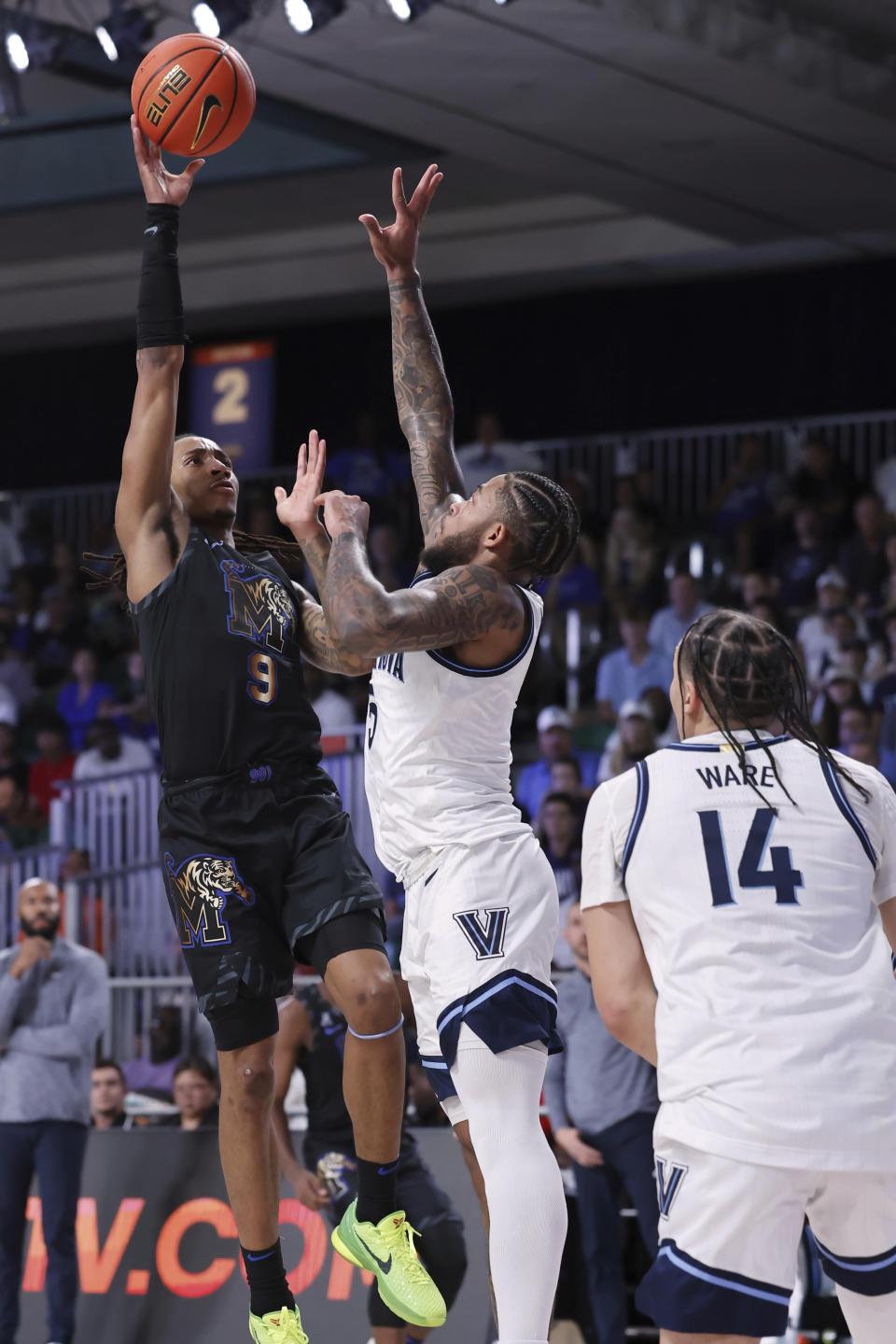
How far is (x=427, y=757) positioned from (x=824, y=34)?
8453mm

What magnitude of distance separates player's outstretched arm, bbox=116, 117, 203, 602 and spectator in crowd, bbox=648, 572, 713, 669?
8530 mm

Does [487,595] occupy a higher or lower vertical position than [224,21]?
lower

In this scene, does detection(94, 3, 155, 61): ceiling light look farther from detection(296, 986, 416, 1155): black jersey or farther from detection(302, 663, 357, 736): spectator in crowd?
detection(296, 986, 416, 1155): black jersey

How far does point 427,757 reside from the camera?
14.1 ft

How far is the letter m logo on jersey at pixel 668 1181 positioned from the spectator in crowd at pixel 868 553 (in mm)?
10022

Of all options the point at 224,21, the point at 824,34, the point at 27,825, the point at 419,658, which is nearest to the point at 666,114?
the point at 824,34

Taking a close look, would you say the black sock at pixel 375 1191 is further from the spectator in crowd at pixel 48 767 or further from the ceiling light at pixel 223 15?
the spectator in crowd at pixel 48 767

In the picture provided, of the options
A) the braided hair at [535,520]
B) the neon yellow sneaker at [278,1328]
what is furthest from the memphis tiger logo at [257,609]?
the neon yellow sneaker at [278,1328]

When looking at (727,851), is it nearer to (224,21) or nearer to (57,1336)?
(57,1336)

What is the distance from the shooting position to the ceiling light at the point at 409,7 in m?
9.55

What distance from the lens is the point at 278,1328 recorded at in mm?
4234

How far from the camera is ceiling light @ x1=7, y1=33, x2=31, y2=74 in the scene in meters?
9.75

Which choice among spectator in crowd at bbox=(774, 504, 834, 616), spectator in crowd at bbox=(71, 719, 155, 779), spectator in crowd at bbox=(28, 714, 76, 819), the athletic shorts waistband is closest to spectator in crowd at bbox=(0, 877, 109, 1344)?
the athletic shorts waistband

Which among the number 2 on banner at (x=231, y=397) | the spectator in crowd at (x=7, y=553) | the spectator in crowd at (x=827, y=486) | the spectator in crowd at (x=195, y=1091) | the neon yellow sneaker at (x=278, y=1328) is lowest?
the spectator in crowd at (x=195, y=1091)
